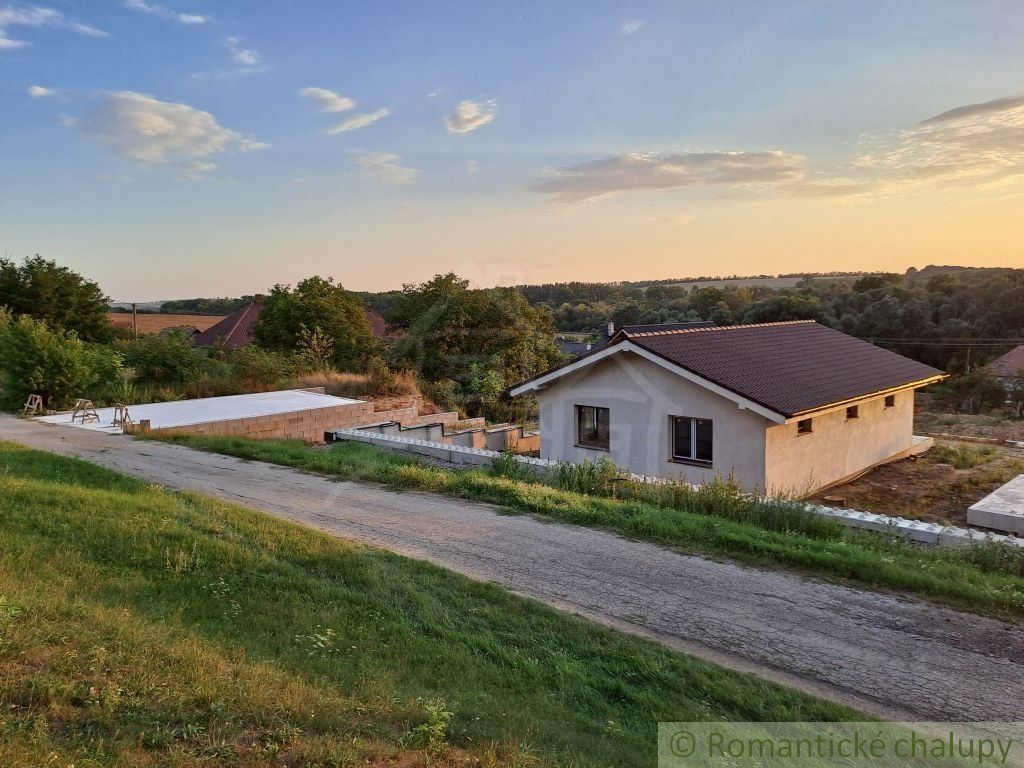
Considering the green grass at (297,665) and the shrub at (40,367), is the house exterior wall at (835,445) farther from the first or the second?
the shrub at (40,367)

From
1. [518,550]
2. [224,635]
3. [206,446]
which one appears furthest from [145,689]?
[206,446]

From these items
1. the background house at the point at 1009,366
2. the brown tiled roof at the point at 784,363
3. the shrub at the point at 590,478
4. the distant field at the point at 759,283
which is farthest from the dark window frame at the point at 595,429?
the distant field at the point at 759,283

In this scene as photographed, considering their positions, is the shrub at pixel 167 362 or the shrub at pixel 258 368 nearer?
the shrub at pixel 167 362

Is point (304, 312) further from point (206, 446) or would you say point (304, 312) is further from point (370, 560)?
point (370, 560)

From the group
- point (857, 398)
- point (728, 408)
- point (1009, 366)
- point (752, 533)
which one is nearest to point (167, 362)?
point (728, 408)

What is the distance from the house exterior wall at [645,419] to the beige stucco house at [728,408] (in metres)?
0.02

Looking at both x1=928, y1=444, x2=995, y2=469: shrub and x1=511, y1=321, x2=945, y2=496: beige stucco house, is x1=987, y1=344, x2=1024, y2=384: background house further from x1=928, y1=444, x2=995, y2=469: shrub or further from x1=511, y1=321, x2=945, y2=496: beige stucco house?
x1=511, y1=321, x2=945, y2=496: beige stucco house

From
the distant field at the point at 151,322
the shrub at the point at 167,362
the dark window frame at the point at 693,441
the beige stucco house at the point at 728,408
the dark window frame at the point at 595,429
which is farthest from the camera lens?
→ the distant field at the point at 151,322

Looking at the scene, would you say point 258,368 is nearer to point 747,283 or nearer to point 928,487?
point 928,487

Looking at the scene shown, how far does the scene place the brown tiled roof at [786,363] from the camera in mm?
13305

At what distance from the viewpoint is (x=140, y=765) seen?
8.82 ft

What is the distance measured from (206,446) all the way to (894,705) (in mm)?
11701

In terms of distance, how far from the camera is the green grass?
119 inches

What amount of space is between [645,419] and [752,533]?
722 centimetres
